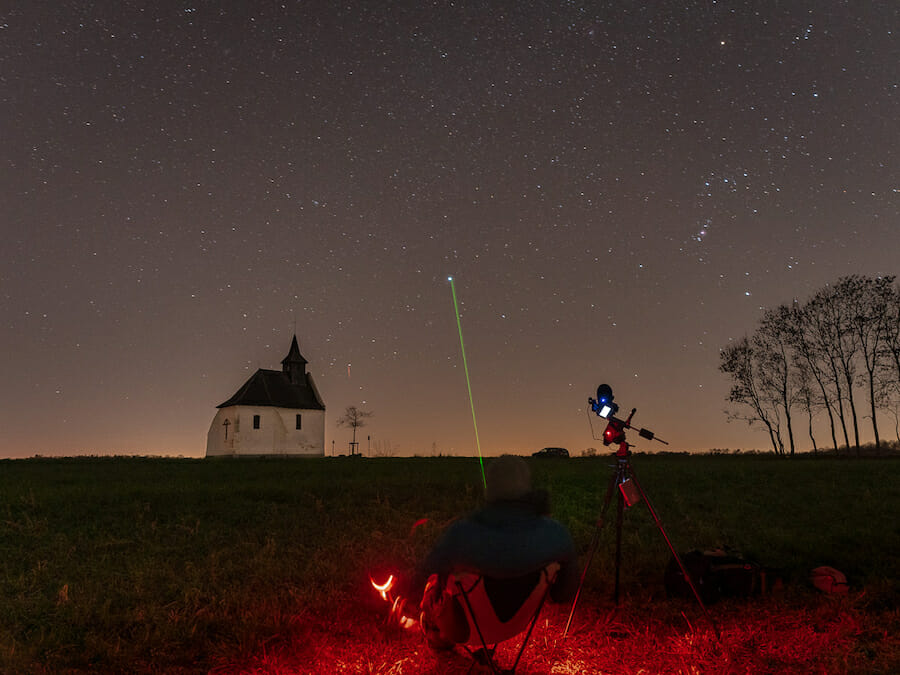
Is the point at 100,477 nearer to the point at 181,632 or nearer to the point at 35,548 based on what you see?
the point at 35,548

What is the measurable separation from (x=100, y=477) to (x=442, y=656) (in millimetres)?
19180

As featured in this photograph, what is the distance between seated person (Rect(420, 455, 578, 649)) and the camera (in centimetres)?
399

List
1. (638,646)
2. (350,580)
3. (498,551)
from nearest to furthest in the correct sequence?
(498,551) < (638,646) < (350,580)

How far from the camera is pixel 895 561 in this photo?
958cm

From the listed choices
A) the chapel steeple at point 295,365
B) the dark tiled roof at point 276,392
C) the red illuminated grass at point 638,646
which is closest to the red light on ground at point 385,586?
the red illuminated grass at point 638,646

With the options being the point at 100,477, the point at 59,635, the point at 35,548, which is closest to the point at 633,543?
the point at 59,635

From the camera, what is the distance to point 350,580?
829 cm

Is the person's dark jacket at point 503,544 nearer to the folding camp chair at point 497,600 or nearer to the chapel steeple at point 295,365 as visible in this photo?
the folding camp chair at point 497,600

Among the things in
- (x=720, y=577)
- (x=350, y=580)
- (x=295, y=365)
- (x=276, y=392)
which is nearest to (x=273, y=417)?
(x=276, y=392)

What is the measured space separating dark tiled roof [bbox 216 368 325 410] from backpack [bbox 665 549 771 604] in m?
56.0

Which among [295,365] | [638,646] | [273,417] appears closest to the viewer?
[638,646]

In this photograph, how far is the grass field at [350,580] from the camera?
558 centimetres

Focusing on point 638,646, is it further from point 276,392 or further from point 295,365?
point 295,365

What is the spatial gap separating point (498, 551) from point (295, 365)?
6527 cm
